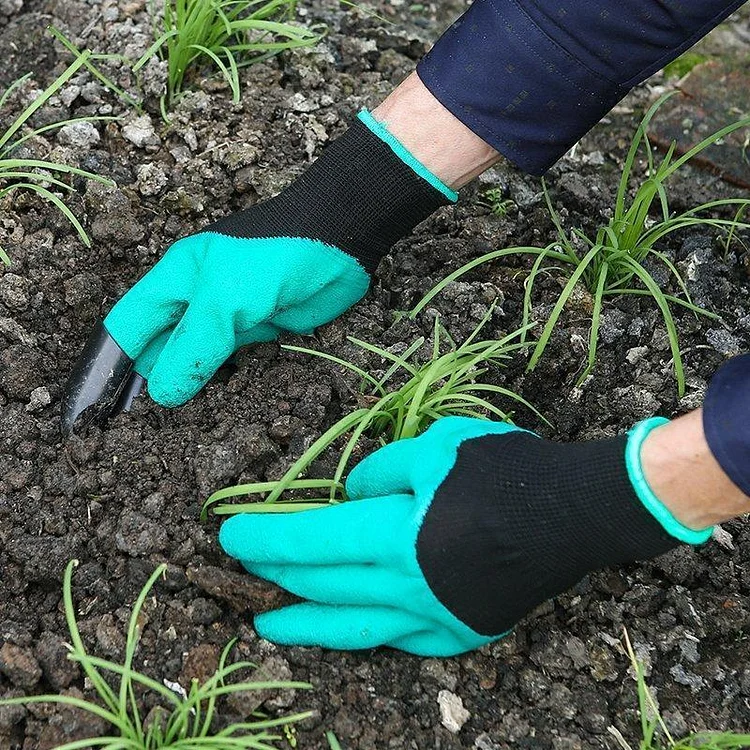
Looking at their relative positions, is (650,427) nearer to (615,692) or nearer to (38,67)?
(615,692)

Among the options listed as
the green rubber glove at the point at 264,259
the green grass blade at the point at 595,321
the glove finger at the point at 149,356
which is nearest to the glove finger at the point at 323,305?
the green rubber glove at the point at 264,259

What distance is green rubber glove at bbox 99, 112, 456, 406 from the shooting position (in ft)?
6.36

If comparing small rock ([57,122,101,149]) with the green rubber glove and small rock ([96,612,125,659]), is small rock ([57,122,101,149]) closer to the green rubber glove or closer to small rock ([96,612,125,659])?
the green rubber glove

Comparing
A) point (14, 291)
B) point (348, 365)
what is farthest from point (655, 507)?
point (14, 291)

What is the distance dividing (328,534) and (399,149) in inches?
32.3

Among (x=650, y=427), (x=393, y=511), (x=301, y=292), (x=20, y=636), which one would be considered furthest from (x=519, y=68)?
(x=20, y=636)

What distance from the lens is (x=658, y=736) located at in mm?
1643

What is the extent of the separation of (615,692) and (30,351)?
4.53 feet

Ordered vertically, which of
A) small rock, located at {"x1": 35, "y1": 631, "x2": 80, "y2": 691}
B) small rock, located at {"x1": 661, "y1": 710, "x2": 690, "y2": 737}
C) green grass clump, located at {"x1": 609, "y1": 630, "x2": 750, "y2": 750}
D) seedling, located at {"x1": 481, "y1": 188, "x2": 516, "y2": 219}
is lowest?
small rock, located at {"x1": 661, "y1": 710, "x2": 690, "y2": 737}

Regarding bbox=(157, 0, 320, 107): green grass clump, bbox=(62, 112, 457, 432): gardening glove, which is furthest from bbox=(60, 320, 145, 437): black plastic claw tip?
bbox=(157, 0, 320, 107): green grass clump

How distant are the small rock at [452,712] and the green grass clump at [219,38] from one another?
156 centimetres

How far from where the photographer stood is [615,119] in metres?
2.83

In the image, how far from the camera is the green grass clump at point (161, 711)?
1.45 m

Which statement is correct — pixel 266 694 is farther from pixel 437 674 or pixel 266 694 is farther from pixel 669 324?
pixel 669 324
